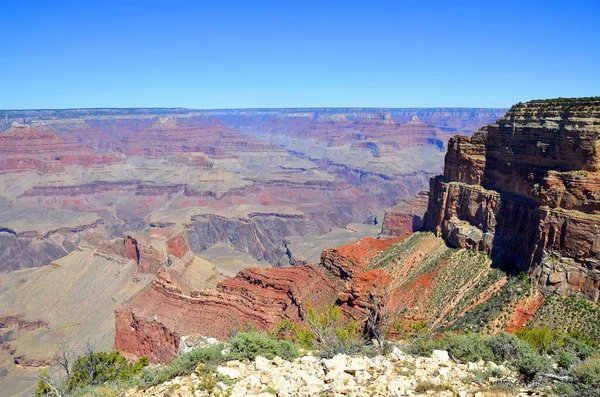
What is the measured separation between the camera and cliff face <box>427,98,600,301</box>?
106 ft

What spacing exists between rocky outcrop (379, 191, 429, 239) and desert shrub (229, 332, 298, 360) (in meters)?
103

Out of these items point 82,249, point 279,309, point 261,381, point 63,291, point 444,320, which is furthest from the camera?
point 82,249

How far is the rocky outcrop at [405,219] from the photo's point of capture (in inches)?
4795

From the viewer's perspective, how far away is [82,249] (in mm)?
99188

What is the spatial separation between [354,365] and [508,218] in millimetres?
29067

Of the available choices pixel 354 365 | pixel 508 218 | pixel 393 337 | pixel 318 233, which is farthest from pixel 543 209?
pixel 318 233

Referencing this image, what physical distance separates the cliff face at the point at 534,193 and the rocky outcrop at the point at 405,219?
2773 inches

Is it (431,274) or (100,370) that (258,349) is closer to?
(100,370)

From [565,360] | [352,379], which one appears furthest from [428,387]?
[565,360]

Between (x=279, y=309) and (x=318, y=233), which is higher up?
(x=279, y=309)

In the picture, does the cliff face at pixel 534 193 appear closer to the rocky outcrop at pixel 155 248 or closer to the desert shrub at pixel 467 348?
the desert shrub at pixel 467 348

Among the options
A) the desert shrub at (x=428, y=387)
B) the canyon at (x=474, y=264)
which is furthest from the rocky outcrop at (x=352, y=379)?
the canyon at (x=474, y=264)

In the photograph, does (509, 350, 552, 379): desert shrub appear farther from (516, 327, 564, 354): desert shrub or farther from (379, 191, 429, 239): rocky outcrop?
(379, 191, 429, 239): rocky outcrop

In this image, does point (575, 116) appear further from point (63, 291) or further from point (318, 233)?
point (318, 233)
